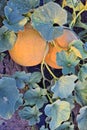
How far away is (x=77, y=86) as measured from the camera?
0.98 metres

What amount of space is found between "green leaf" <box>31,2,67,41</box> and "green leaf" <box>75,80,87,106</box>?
171 mm

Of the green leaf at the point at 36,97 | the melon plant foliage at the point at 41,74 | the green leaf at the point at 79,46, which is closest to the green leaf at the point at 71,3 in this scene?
the melon plant foliage at the point at 41,74

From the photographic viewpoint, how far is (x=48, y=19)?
89 centimetres

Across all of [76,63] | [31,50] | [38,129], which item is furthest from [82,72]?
[38,129]

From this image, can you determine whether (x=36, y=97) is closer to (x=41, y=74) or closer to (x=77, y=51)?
(x=41, y=74)

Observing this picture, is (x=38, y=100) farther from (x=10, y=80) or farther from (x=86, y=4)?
(x=86, y=4)

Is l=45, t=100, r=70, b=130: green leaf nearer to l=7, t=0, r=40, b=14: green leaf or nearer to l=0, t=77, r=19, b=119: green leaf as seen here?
l=0, t=77, r=19, b=119: green leaf

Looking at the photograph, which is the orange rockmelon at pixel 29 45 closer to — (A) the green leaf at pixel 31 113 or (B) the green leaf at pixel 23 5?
(B) the green leaf at pixel 23 5

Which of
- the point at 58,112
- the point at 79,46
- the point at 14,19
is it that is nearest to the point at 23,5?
the point at 14,19

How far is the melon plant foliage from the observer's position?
88cm

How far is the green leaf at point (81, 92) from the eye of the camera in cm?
98

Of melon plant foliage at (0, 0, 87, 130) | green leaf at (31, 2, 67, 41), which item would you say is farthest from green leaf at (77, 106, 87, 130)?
green leaf at (31, 2, 67, 41)

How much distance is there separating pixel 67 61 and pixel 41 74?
0.11 meters

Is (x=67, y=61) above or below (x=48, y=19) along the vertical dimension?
below
